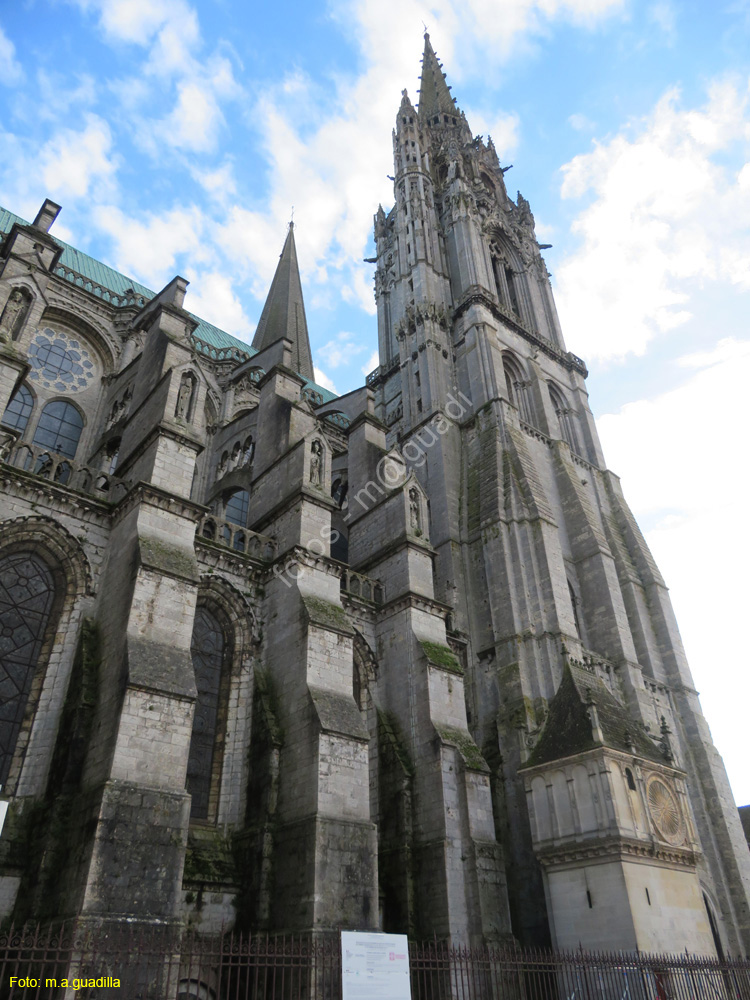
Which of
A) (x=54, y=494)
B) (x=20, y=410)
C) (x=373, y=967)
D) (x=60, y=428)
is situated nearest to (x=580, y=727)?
(x=373, y=967)

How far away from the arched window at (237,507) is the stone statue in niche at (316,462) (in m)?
5.01

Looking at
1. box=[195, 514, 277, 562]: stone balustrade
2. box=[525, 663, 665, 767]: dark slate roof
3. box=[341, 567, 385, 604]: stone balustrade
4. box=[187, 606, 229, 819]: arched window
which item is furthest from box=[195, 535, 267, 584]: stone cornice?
box=[525, 663, 665, 767]: dark slate roof

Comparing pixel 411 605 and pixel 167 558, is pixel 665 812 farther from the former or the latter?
pixel 167 558

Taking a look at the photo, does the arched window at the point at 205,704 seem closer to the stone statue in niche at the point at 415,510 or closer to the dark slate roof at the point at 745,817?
the stone statue in niche at the point at 415,510

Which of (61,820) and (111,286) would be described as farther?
(111,286)

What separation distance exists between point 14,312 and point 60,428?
14.3 feet

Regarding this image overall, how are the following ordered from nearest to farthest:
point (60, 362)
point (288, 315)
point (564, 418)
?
point (60, 362), point (564, 418), point (288, 315)

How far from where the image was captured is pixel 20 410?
17828 millimetres

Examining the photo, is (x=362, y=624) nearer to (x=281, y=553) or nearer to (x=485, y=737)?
(x=281, y=553)

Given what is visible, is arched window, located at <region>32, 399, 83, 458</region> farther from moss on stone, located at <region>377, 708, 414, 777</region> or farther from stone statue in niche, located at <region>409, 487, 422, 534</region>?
moss on stone, located at <region>377, 708, 414, 777</region>

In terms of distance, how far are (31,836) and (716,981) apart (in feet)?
41.2

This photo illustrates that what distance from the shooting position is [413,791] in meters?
14.3

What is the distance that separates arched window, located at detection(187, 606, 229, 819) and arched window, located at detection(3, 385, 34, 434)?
24.6ft

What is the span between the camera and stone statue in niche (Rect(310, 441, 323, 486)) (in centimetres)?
1614
